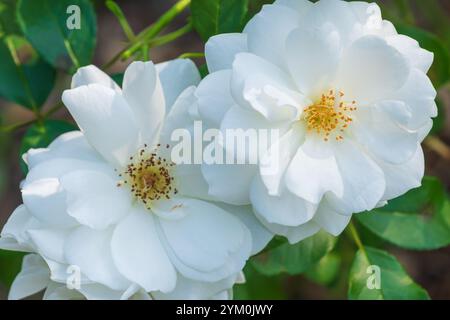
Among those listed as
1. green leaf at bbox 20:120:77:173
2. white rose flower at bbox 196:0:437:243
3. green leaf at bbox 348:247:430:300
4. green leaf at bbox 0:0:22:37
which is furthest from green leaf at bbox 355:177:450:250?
green leaf at bbox 0:0:22:37

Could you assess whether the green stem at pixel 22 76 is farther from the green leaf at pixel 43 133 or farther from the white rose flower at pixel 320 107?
the white rose flower at pixel 320 107

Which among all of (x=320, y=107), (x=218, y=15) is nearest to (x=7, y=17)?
(x=218, y=15)

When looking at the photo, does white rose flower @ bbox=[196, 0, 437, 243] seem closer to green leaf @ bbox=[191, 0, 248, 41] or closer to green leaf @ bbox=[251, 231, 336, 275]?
green leaf @ bbox=[191, 0, 248, 41]

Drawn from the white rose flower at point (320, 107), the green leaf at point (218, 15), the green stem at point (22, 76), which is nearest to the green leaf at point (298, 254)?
the white rose flower at point (320, 107)

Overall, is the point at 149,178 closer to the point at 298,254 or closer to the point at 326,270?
the point at 298,254
